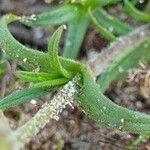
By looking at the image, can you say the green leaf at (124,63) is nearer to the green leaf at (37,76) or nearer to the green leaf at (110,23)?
the green leaf at (110,23)

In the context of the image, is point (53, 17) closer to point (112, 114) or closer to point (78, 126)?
point (78, 126)

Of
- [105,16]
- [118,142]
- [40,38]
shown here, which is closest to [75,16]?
[105,16]

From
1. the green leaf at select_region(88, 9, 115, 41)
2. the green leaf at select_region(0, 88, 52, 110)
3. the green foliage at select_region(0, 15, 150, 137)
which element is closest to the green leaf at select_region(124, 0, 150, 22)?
the green leaf at select_region(88, 9, 115, 41)

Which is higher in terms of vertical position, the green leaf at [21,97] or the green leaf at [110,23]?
the green leaf at [21,97]

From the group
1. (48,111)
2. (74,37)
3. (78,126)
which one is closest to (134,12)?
(74,37)

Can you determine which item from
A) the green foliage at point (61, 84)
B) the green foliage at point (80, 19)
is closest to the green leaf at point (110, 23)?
the green foliage at point (80, 19)
